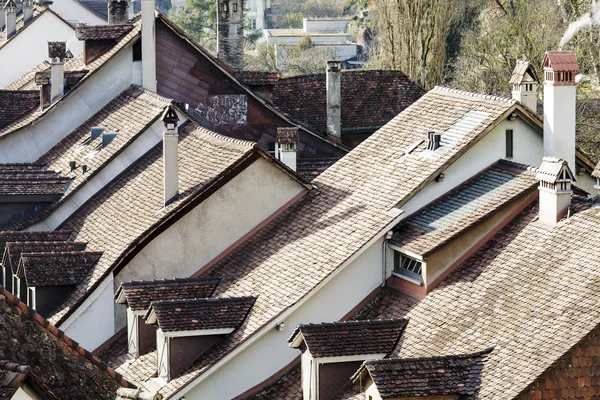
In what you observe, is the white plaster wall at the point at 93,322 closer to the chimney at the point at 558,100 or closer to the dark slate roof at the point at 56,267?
the dark slate roof at the point at 56,267

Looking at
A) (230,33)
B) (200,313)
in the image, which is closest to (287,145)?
(200,313)

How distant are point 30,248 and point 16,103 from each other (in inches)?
537

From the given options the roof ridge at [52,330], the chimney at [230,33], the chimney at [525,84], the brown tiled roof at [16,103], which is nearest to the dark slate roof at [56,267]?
the chimney at [525,84]

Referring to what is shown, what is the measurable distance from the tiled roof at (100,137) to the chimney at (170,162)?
9.72 feet

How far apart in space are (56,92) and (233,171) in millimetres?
13324

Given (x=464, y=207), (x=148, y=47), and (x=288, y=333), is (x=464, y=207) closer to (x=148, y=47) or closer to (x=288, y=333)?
(x=288, y=333)

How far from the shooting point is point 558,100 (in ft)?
98.5

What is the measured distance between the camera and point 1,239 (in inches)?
1432

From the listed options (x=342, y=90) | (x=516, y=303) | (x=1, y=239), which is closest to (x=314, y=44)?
(x=342, y=90)

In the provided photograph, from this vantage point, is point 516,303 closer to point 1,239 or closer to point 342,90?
point 1,239

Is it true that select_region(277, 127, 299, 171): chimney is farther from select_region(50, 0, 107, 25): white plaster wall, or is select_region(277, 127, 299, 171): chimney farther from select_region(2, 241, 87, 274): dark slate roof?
select_region(50, 0, 107, 25): white plaster wall

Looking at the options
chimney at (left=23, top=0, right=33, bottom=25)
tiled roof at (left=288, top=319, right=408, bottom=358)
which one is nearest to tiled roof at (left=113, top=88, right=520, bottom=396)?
tiled roof at (left=288, top=319, right=408, bottom=358)

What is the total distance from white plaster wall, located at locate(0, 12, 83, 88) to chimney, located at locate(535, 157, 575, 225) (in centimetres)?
3820

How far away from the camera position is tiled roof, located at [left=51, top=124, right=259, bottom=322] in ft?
107
